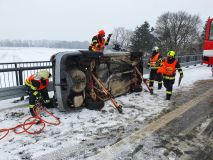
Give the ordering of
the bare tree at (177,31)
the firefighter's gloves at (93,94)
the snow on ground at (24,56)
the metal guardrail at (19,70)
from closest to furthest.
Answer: the firefighter's gloves at (93,94) → the metal guardrail at (19,70) → the snow on ground at (24,56) → the bare tree at (177,31)

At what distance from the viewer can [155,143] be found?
391cm

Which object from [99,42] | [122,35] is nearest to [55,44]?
[122,35]

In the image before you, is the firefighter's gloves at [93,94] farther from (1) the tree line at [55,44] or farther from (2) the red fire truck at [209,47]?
(1) the tree line at [55,44]

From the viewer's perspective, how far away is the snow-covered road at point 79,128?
3688 millimetres

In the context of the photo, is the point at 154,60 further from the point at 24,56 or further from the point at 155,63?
the point at 24,56

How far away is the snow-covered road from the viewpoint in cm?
369

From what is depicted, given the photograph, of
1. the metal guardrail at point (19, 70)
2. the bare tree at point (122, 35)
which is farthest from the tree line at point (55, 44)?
the metal guardrail at point (19, 70)

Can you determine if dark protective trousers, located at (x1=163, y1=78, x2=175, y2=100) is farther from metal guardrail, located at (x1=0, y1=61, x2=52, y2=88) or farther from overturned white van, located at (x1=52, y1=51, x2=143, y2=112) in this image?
metal guardrail, located at (x1=0, y1=61, x2=52, y2=88)

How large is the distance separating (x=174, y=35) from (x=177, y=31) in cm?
110

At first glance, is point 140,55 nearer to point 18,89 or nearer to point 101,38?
point 101,38

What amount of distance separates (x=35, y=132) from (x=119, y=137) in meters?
1.68

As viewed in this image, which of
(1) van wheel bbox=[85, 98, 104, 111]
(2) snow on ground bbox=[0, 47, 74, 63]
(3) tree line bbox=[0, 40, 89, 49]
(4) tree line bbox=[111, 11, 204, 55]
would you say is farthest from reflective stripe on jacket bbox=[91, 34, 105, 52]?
(3) tree line bbox=[0, 40, 89, 49]

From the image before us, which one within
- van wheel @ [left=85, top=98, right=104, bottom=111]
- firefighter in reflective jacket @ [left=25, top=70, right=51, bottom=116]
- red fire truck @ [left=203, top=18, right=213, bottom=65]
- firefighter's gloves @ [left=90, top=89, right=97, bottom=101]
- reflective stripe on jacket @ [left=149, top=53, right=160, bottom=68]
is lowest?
van wheel @ [left=85, top=98, right=104, bottom=111]

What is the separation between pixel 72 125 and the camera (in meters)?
4.65
